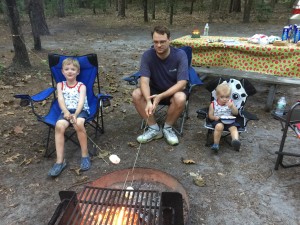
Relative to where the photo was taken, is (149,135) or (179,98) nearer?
(179,98)

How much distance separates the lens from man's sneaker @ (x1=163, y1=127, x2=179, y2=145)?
3793 mm

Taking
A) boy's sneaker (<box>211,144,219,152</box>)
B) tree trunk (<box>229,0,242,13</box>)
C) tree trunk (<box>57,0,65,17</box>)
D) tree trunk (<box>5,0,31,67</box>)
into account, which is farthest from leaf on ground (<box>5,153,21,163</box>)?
tree trunk (<box>229,0,242,13</box>)

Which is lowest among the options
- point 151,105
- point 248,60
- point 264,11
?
point 151,105

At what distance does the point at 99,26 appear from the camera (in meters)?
14.8

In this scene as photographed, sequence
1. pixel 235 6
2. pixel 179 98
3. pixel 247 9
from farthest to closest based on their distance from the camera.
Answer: pixel 235 6 < pixel 247 9 < pixel 179 98

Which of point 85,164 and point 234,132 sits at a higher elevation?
point 234,132

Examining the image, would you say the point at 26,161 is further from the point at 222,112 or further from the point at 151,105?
the point at 222,112

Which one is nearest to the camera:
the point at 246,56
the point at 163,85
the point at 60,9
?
the point at 163,85

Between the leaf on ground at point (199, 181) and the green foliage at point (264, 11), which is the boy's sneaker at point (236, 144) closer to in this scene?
the leaf on ground at point (199, 181)

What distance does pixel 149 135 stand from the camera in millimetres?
3881

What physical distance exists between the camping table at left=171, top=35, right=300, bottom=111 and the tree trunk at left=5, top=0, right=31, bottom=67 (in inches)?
137

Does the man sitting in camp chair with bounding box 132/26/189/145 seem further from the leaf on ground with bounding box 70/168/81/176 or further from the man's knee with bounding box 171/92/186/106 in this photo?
the leaf on ground with bounding box 70/168/81/176

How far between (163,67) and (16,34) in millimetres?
4047

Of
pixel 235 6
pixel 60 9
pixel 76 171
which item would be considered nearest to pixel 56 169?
pixel 76 171
